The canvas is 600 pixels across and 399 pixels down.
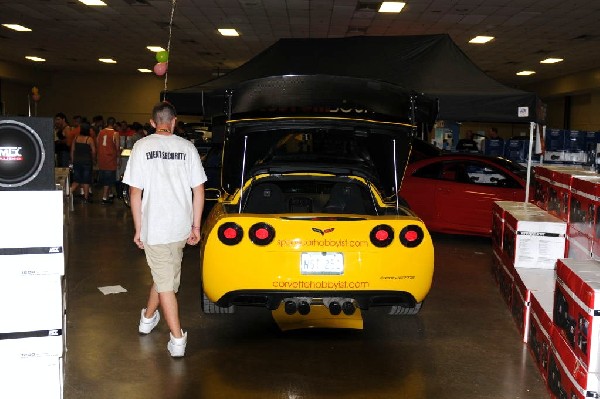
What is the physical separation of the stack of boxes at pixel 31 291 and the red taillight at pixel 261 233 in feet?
5.21

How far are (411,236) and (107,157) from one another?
9.83 meters

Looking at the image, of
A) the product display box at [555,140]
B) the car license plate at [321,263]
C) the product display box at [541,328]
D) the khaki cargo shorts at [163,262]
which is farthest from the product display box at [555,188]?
the product display box at [555,140]

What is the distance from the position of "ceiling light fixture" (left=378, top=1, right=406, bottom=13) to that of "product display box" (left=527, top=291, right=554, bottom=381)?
28.8ft

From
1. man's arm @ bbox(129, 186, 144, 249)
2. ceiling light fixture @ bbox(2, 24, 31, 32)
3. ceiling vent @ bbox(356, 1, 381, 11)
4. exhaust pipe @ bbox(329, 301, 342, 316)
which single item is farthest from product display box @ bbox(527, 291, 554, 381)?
ceiling light fixture @ bbox(2, 24, 31, 32)

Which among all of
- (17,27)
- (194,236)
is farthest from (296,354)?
(17,27)

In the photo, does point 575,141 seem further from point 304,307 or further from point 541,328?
point 304,307

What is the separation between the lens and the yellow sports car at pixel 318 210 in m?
4.24

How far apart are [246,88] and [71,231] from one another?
5.53 meters

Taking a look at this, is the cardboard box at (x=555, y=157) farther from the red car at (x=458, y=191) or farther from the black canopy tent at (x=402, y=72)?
the black canopy tent at (x=402, y=72)

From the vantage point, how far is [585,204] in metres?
4.39

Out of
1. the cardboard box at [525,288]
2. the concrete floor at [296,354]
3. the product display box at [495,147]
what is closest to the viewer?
the concrete floor at [296,354]

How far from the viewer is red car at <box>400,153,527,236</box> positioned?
8906 millimetres

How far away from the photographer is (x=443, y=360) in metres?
4.29

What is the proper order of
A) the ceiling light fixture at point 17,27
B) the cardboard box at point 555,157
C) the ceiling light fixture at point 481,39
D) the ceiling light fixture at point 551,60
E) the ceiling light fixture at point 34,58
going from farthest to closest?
the ceiling light fixture at point 34,58 < the ceiling light fixture at point 551,60 < the ceiling light fixture at point 17,27 < the ceiling light fixture at point 481,39 < the cardboard box at point 555,157
